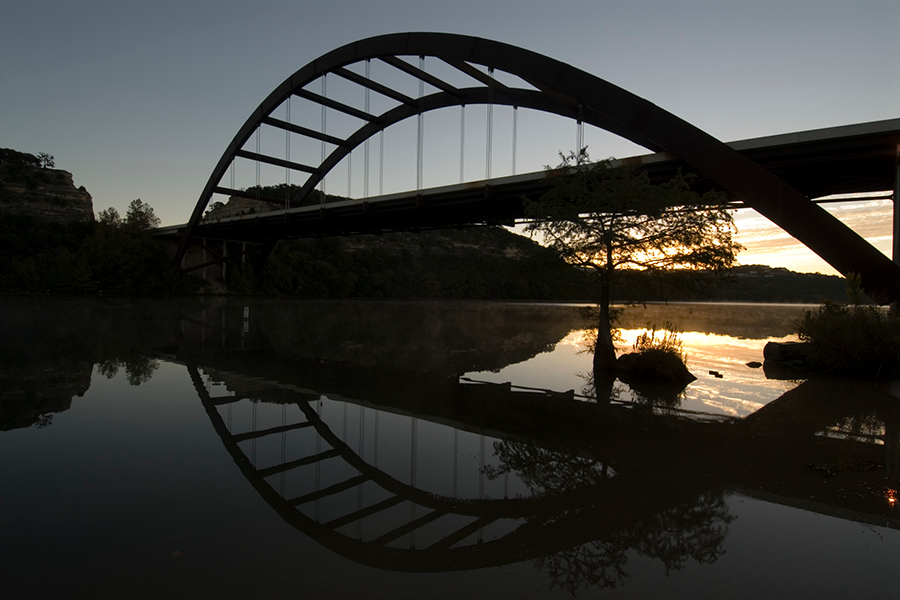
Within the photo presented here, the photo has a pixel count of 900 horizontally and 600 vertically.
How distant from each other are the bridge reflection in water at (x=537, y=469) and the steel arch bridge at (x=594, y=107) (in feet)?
21.4

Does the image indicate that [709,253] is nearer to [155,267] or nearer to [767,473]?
[767,473]

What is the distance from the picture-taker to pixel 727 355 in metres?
14.8

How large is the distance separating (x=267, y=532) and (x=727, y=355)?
47.5ft

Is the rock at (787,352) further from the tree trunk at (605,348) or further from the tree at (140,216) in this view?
the tree at (140,216)

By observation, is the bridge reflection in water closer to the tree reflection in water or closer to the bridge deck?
the tree reflection in water

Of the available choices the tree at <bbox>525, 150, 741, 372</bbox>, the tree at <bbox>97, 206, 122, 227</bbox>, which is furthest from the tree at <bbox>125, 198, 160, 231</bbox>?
the tree at <bbox>525, 150, 741, 372</bbox>

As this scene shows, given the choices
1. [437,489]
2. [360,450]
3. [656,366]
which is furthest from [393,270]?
A: [437,489]

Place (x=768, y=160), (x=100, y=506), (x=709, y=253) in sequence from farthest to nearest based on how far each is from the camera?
(x=768, y=160) < (x=709, y=253) < (x=100, y=506)

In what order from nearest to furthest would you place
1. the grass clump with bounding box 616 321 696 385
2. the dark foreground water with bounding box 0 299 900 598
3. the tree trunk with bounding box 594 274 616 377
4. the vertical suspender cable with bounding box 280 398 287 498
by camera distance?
the dark foreground water with bounding box 0 299 900 598
the vertical suspender cable with bounding box 280 398 287 498
the grass clump with bounding box 616 321 696 385
the tree trunk with bounding box 594 274 616 377

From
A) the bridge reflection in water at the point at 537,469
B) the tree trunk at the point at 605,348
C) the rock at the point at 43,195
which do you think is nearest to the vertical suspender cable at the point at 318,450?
the bridge reflection in water at the point at 537,469

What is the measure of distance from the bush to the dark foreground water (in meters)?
1.58

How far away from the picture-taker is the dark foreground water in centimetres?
303

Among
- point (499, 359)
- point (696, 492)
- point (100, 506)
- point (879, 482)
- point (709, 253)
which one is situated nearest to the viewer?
point (100, 506)

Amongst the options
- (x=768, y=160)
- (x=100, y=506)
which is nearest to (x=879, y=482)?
(x=100, y=506)
